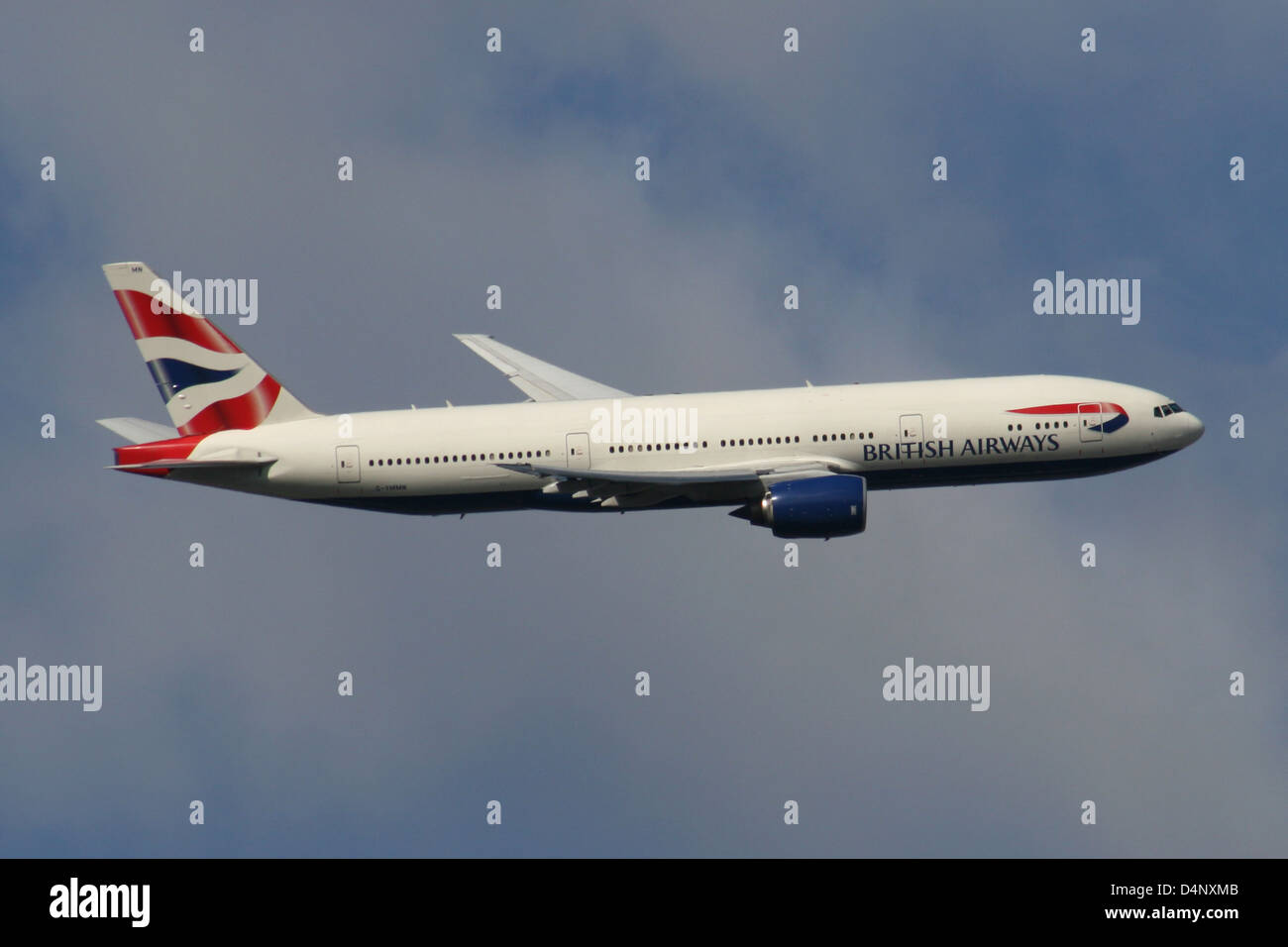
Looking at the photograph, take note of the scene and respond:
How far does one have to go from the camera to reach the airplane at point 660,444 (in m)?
71.1

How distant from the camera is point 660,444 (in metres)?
71.5

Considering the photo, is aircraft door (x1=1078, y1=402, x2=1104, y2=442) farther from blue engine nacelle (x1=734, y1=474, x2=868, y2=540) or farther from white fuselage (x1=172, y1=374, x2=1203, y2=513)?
blue engine nacelle (x1=734, y1=474, x2=868, y2=540)

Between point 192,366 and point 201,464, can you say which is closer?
point 201,464

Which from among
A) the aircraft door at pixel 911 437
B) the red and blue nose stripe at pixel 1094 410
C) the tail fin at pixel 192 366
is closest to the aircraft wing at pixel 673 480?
the aircraft door at pixel 911 437

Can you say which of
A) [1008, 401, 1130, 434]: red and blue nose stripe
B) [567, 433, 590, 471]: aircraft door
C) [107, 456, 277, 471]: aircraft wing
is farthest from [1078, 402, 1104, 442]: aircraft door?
[107, 456, 277, 471]: aircraft wing

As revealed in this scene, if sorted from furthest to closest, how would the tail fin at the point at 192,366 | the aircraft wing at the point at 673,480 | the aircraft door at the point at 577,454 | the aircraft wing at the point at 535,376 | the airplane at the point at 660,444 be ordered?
the aircraft wing at the point at 535,376 → the tail fin at the point at 192,366 → the aircraft door at the point at 577,454 → the airplane at the point at 660,444 → the aircraft wing at the point at 673,480

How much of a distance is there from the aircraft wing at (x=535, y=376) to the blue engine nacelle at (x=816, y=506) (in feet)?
32.9

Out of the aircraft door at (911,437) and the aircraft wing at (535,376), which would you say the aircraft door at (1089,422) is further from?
the aircraft wing at (535,376)

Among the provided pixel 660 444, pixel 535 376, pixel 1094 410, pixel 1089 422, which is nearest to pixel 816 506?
pixel 660 444

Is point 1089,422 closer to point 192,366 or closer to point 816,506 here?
point 816,506

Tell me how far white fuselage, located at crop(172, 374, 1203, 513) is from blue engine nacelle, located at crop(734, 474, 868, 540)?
1087 mm

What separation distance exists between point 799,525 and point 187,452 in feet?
79.5

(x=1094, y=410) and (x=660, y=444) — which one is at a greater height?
(x=1094, y=410)

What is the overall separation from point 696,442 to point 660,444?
1.39 meters
